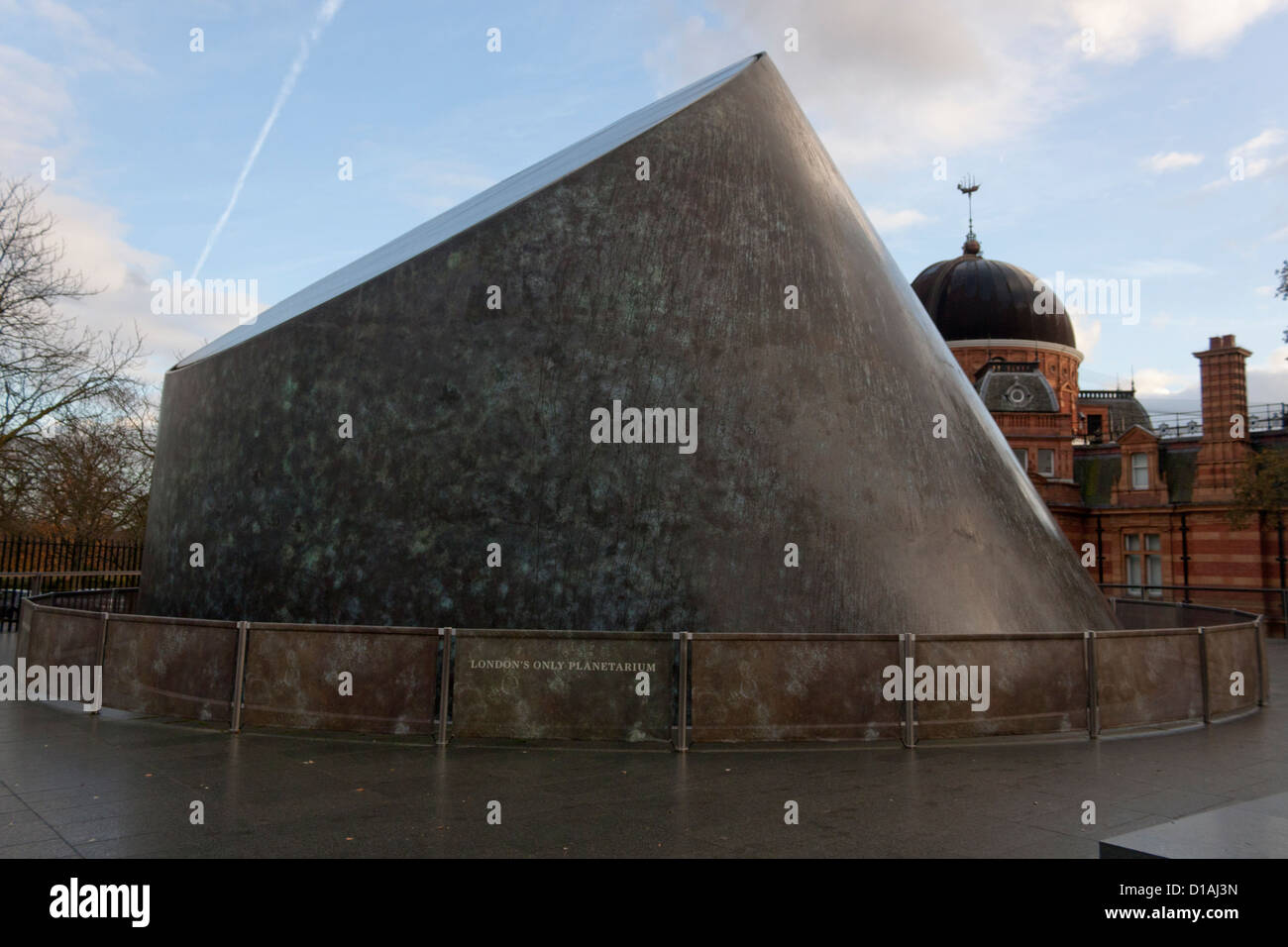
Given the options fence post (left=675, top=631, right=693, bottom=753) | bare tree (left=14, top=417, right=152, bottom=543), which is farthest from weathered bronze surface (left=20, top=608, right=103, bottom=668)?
bare tree (left=14, top=417, right=152, bottom=543)

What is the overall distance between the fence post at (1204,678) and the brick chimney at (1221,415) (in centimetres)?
3442

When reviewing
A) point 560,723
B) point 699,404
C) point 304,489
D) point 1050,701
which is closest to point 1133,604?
point 1050,701

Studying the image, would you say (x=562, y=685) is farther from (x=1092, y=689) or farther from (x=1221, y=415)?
(x=1221, y=415)

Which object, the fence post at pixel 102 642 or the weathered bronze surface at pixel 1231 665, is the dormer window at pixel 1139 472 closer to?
the weathered bronze surface at pixel 1231 665

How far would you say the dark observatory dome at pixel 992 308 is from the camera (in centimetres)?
6344

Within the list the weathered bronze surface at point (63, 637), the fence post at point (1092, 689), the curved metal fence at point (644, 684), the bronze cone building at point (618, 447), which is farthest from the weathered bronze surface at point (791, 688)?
the weathered bronze surface at point (63, 637)

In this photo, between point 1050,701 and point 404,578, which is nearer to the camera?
point 1050,701

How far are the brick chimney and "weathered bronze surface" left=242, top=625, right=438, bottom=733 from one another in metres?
40.1

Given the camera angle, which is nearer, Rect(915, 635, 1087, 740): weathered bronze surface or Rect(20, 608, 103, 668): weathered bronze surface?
Rect(915, 635, 1087, 740): weathered bronze surface

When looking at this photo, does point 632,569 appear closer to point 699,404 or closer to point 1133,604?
point 699,404

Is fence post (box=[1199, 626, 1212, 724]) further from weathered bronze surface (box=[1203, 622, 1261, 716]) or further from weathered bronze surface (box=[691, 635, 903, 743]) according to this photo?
weathered bronze surface (box=[691, 635, 903, 743])

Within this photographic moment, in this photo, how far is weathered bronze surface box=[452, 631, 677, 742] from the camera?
7.83 meters
